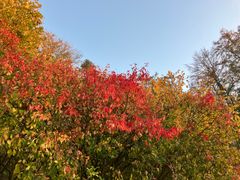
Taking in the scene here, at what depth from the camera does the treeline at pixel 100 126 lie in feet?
21.6

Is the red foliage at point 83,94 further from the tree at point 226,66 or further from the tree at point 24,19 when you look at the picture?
the tree at point 226,66

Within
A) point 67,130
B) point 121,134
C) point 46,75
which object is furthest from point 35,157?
point 121,134

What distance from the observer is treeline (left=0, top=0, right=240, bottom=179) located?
6.58 meters

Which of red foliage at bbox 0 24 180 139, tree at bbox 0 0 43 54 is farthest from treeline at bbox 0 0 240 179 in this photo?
tree at bbox 0 0 43 54

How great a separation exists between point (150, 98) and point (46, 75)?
17.4ft

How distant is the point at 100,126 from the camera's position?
841cm

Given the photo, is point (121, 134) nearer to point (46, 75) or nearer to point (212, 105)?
point (46, 75)

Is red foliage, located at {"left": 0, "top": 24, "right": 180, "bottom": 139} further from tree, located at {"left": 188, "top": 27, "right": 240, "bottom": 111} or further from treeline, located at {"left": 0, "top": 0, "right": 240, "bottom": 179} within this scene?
tree, located at {"left": 188, "top": 27, "right": 240, "bottom": 111}

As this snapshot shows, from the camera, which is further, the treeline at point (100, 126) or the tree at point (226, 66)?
the tree at point (226, 66)

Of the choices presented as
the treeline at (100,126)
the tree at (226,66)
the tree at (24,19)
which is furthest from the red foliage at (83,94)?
the tree at (226,66)

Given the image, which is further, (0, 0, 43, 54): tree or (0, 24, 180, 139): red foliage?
(0, 0, 43, 54): tree

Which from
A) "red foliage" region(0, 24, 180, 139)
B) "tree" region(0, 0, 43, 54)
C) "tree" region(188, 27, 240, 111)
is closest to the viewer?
"red foliage" region(0, 24, 180, 139)

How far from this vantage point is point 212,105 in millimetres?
13016

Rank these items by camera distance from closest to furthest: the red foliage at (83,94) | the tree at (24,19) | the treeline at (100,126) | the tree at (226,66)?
the treeline at (100,126) → the red foliage at (83,94) → the tree at (24,19) → the tree at (226,66)
